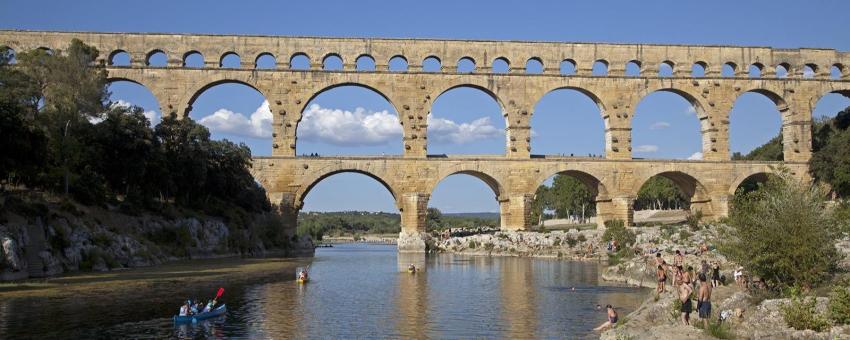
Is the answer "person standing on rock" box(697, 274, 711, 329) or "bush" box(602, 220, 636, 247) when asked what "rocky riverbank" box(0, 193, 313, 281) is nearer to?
"bush" box(602, 220, 636, 247)

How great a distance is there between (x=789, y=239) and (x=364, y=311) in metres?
9.03

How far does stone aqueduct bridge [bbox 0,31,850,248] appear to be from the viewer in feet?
137

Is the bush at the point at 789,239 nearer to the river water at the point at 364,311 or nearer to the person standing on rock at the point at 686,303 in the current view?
the person standing on rock at the point at 686,303

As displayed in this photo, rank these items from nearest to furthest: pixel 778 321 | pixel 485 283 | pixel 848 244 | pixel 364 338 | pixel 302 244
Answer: pixel 778 321, pixel 364 338, pixel 848 244, pixel 485 283, pixel 302 244

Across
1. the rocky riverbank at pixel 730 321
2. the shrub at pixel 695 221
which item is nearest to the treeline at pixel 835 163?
the shrub at pixel 695 221

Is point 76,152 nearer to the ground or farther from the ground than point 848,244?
farther from the ground

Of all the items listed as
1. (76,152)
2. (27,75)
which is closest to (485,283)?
(76,152)

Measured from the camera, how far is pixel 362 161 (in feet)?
138

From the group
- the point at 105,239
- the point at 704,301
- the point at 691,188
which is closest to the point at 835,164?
the point at 691,188

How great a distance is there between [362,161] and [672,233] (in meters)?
16.2

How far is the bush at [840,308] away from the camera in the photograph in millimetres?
11414

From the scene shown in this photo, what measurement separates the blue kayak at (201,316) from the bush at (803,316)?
10968mm

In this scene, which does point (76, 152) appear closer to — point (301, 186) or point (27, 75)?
point (27, 75)

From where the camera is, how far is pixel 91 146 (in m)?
32.6
